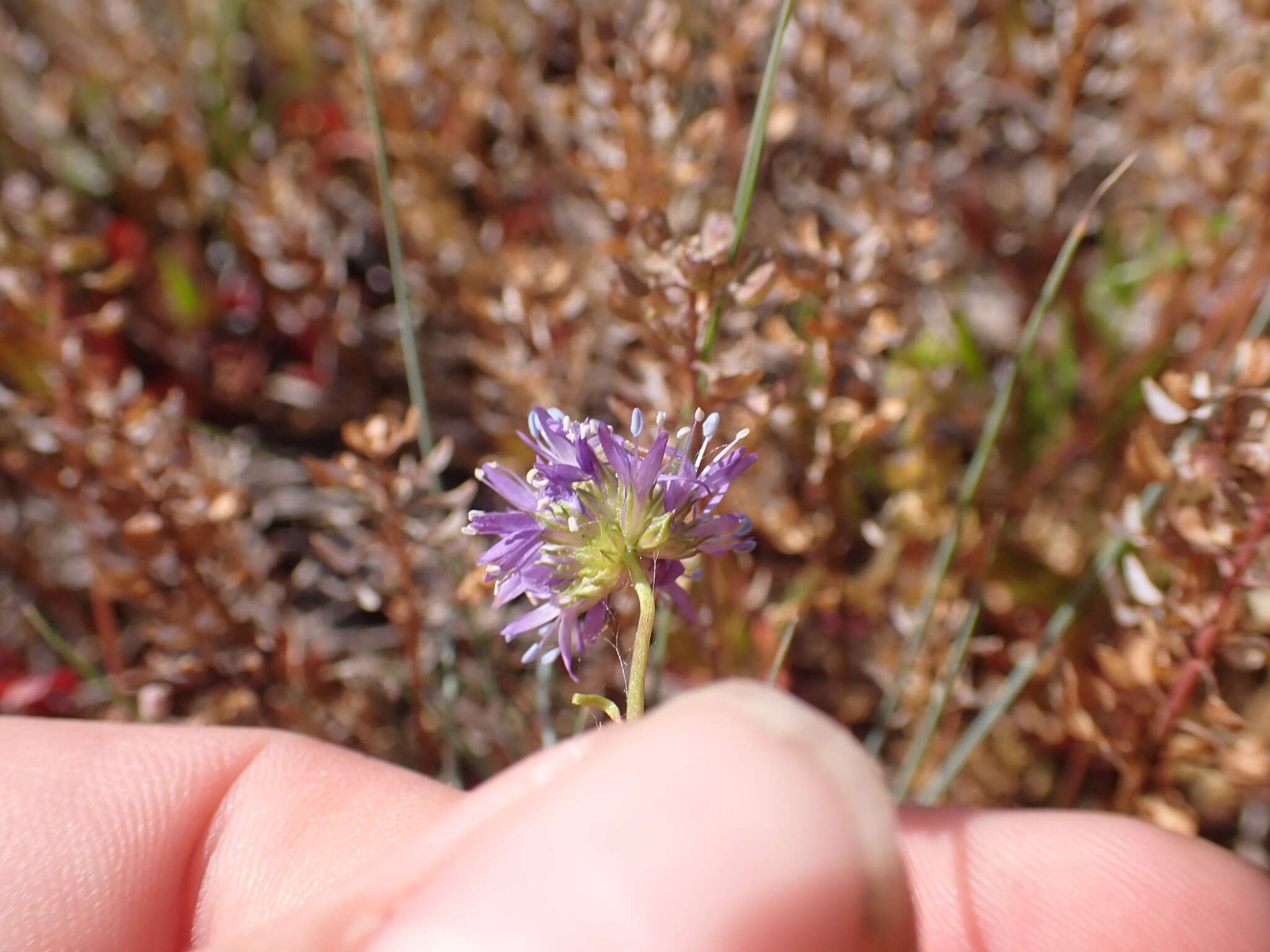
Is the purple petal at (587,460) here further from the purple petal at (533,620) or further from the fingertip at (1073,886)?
the fingertip at (1073,886)

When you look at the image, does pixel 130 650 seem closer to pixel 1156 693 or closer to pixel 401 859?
pixel 401 859

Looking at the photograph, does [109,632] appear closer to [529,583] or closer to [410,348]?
[410,348]

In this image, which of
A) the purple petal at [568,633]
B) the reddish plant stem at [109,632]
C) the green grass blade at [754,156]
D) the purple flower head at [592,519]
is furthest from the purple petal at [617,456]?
the reddish plant stem at [109,632]

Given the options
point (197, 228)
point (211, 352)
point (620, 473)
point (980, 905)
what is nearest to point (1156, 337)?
point (980, 905)

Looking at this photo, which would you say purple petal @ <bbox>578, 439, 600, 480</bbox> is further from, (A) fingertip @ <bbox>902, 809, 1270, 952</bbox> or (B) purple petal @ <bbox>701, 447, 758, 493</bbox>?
(A) fingertip @ <bbox>902, 809, 1270, 952</bbox>

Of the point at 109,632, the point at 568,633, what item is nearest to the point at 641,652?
the point at 568,633

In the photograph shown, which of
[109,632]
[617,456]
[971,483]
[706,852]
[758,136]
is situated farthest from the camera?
[109,632]
